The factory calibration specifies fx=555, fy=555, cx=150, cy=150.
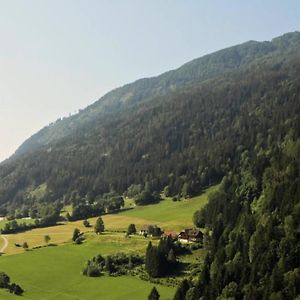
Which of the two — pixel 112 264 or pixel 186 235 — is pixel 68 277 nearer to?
pixel 112 264

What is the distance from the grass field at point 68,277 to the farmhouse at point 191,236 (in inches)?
467

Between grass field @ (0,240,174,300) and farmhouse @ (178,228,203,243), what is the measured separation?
38.9ft

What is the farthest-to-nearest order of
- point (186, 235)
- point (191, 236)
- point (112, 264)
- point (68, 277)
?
A: point (186, 235) → point (191, 236) → point (112, 264) → point (68, 277)

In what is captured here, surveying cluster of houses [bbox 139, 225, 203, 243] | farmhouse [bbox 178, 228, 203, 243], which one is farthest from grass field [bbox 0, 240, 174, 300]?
farmhouse [bbox 178, 228, 203, 243]

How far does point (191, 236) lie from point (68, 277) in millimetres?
36137

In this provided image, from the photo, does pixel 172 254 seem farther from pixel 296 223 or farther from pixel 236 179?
pixel 236 179

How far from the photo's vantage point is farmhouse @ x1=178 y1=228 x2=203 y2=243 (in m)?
151

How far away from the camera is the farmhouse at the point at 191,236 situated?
151 meters

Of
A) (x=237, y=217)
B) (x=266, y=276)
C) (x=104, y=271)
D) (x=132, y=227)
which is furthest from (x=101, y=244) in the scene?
(x=266, y=276)

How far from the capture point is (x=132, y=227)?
17325 centimetres

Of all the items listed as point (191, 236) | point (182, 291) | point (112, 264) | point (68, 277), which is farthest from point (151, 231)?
point (182, 291)

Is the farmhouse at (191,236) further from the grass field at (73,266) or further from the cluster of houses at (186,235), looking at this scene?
the grass field at (73,266)

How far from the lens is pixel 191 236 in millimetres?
152125

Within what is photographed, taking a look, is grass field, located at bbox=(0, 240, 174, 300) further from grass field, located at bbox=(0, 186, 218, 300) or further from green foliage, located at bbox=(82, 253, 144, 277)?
green foliage, located at bbox=(82, 253, 144, 277)
